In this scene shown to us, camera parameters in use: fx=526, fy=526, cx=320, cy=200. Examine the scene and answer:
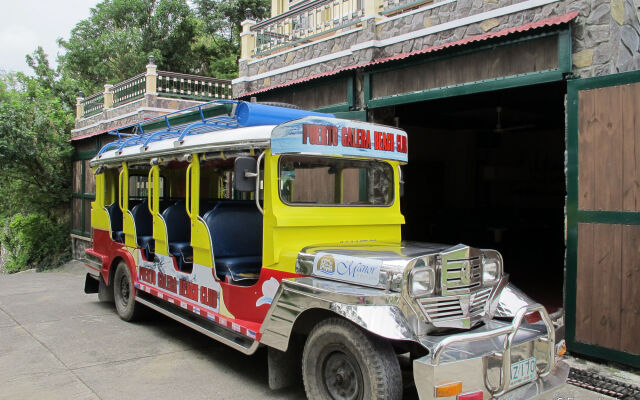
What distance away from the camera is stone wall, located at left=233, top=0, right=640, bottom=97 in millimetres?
5410

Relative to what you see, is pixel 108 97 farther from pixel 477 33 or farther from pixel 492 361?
pixel 492 361

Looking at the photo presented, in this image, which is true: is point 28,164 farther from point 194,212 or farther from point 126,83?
point 194,212

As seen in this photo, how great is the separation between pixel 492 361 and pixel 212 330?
2799 mm

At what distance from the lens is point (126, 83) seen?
15000 mm

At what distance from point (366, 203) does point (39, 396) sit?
3340mm

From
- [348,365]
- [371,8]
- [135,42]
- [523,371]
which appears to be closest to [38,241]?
[135,42]

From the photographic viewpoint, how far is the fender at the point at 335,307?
11.2 feet

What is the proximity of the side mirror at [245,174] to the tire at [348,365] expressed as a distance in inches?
52.0

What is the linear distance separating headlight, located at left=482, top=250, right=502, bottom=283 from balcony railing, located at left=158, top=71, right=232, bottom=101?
1169 centimetres

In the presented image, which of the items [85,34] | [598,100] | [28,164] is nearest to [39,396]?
[598,100]

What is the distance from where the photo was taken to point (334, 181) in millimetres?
5145

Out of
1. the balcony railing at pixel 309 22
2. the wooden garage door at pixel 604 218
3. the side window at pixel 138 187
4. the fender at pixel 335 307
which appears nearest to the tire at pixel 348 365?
the fender at pixel 335 307

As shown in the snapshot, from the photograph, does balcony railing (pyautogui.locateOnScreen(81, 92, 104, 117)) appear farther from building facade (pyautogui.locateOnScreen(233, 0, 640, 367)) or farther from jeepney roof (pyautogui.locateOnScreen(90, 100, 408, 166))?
jeepney roof (pyautogui.locateOnScreen(90, 100, 408, 166))

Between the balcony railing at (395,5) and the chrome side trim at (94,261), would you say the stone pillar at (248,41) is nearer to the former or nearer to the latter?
the balcony railing at (395,5)
